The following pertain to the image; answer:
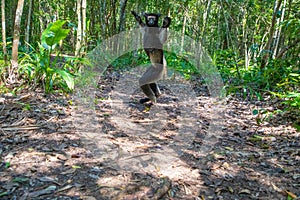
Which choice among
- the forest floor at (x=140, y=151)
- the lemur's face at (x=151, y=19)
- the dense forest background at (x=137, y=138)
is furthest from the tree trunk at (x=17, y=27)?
the lemur's face at (x=151, y=19)

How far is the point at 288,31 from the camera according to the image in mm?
6449

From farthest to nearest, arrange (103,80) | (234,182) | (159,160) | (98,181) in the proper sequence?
(103,80)
(159,160)
(234,182)
(98,181)

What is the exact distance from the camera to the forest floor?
91.7 inches

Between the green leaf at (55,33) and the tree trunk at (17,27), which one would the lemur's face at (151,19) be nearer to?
the green leaf at (55,33)

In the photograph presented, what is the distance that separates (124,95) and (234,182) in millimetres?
3679

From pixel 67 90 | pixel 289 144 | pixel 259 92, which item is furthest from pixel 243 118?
pixel 67 90

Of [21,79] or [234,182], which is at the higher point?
[21,79]

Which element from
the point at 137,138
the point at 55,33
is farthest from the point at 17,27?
the point at 137,138

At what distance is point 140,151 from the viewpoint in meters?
3.16

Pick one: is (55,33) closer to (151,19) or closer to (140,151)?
(151,19)

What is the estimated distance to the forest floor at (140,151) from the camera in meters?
2.33

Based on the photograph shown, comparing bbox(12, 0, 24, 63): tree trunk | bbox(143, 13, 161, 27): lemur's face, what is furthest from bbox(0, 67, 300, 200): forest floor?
bbox(143, 13, 161, 27): lemur's face

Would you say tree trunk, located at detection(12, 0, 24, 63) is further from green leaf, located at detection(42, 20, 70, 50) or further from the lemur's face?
the lemur's face

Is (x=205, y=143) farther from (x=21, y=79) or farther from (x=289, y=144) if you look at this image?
(x=21, y=79)
